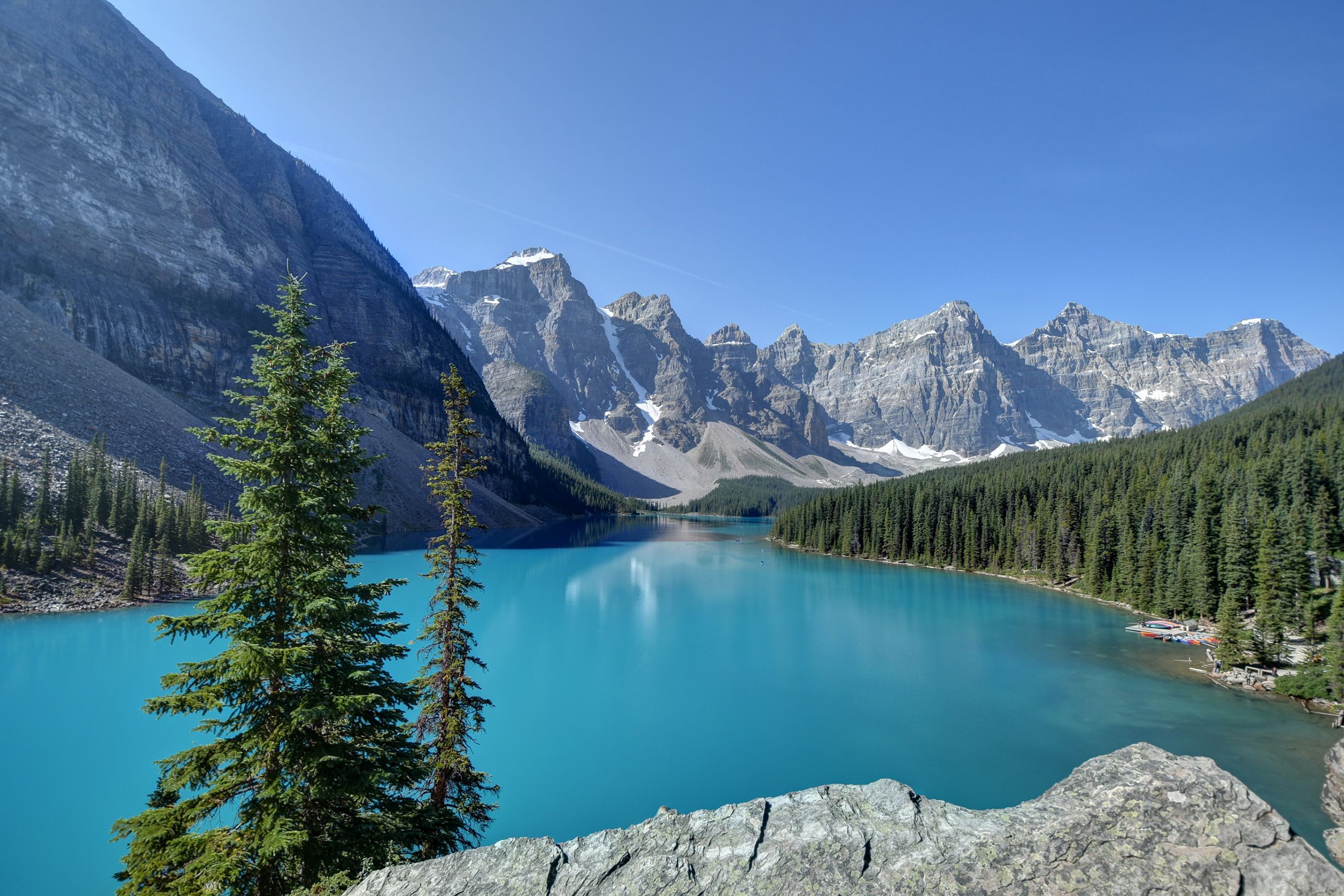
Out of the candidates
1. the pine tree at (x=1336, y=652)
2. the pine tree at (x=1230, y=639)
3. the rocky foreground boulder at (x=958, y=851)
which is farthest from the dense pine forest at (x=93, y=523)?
the pine tree at (x=1336, y=652)

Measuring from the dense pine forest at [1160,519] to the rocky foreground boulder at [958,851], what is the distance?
125 ft

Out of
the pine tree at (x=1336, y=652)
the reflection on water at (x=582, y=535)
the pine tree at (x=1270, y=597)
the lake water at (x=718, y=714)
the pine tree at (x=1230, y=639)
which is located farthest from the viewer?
the reflection on water at (x=582, y=535)

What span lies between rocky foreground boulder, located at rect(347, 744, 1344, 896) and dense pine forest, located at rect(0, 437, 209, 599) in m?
50.7

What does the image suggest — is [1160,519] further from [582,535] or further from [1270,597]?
[582,535]

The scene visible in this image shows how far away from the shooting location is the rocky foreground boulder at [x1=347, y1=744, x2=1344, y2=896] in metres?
3.51

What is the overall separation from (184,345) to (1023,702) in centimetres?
12372

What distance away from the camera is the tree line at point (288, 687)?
7.11 metres

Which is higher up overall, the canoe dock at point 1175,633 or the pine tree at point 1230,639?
the pine tree at point 1230,639

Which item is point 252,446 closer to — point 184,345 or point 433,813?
point 433,813

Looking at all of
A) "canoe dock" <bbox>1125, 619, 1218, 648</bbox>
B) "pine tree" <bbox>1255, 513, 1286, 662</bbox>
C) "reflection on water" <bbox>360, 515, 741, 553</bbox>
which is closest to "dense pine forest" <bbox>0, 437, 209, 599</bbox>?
"reflection on water" <bbox>360, 515, 741, 553</bbox>

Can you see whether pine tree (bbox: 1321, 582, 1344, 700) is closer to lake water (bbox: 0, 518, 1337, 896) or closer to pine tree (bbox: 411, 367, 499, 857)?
lake water (bbox: 0, 518, 1337, 896)

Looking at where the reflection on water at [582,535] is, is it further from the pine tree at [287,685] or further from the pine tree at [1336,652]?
the pine tree at [1336,652]

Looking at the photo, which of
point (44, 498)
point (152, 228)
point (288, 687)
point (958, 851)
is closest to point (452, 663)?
point (288, 687)

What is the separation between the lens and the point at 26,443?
49.1 meters
